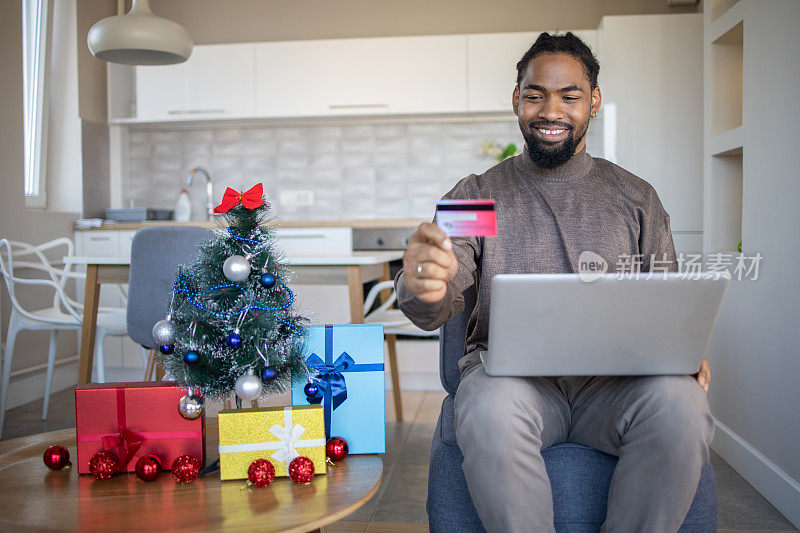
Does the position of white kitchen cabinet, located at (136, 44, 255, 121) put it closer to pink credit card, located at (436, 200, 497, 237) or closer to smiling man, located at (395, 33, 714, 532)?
smiling man, located at (395, 33, 714, 532)

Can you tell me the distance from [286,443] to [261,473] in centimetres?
8

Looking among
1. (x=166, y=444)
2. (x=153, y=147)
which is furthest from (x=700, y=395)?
(x=153, y=147)

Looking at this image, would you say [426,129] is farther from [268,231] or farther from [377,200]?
[268,231]

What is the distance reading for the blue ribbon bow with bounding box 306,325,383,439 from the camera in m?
1.39

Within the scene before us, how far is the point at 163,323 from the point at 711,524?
1136mm

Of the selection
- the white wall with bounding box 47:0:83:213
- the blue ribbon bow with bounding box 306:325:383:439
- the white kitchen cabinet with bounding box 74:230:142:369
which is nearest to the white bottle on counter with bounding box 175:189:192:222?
the white kitchen cabinet with bounding box 74:230:142:369

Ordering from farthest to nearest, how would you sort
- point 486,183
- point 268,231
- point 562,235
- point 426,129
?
1. point 426,129
2. point 486,183
3. point 562,235
4. point 268,231

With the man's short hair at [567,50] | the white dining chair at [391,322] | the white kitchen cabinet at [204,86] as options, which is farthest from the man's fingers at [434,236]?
the white kitchen cabinet at [204,86]

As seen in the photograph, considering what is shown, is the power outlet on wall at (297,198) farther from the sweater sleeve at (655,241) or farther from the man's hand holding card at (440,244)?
the man's hand holding card at (440,244)

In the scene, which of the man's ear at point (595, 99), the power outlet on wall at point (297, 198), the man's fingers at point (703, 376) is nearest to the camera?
the man's fingers at point (703, 376)

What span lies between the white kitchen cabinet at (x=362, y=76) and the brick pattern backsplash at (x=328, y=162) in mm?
318

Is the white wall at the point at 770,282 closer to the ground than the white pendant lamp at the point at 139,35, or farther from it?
closer to the ground

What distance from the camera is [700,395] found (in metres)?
1.32

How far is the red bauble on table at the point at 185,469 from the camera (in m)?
1.21
